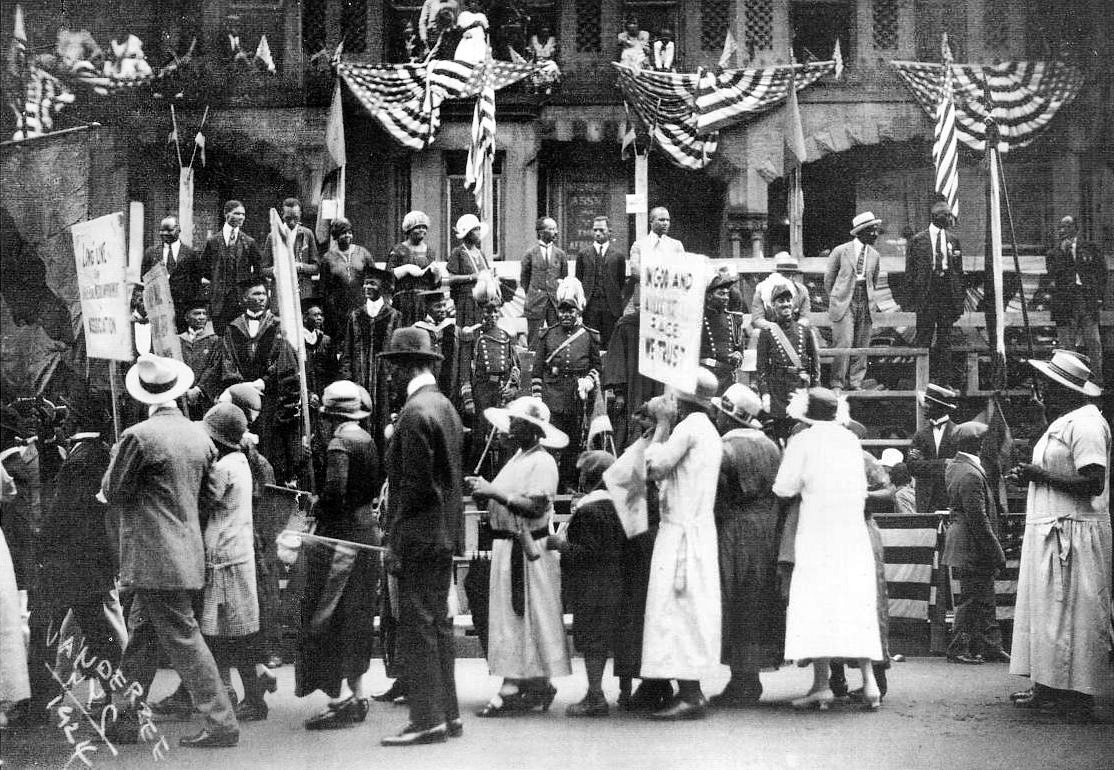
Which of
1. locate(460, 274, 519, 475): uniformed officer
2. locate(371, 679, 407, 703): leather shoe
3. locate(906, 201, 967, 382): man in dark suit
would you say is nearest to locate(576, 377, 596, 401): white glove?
locate(460, 274, 519, 475): uniformed officer

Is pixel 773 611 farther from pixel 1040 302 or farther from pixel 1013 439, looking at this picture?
pixel 1040 302

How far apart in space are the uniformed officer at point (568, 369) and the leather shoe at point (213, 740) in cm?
525

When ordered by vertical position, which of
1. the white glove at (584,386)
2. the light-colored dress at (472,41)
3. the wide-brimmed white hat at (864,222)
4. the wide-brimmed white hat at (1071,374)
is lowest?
the white glove at (584,386)

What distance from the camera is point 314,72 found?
16031 millimetres

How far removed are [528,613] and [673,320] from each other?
6.80 ft

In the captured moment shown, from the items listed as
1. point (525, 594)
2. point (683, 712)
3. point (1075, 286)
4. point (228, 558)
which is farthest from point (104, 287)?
point (1075, 286)

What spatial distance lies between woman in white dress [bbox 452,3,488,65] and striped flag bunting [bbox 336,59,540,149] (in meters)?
0.11

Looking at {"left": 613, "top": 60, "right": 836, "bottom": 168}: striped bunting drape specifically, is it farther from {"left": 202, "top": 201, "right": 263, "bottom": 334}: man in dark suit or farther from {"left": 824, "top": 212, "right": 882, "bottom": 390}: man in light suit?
{"left": 202, "top": 201, "right": 263, "bottom": 334}: man in dark suit

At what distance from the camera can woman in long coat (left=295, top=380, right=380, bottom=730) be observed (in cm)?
769

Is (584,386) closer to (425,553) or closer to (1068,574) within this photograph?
(425,553)

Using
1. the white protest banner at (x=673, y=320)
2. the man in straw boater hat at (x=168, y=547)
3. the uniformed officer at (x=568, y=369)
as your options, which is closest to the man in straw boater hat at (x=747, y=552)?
the white protest banner at (x=673, y=320)

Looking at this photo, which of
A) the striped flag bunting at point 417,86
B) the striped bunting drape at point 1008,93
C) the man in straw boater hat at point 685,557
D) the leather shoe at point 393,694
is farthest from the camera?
the striped flag bunting at point 417,86

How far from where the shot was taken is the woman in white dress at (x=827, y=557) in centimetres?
796

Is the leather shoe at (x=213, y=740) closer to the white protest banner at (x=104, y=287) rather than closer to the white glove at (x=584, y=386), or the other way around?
the white protest banner at (x=104, y=287)
